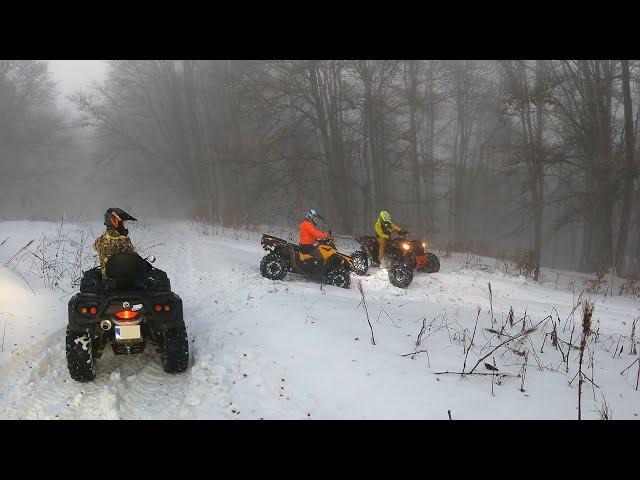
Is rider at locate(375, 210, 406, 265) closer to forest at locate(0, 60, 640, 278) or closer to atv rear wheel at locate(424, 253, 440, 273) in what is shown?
atv rear wheel at locate(424, 253, 440, 273)

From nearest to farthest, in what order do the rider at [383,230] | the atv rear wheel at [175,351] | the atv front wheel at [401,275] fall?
the atv rear wheel at [175,351], the atv front wheel at [401,275], the rider at [383,230]

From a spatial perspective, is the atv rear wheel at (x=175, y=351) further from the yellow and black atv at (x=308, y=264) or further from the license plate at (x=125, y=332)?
the yellow and black atv at (x=308, y=264)

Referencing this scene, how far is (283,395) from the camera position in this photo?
402cm

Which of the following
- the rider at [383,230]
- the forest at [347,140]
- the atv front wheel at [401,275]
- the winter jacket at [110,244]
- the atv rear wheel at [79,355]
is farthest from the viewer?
the forest at [347,140]

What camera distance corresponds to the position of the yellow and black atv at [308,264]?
883 centimetres

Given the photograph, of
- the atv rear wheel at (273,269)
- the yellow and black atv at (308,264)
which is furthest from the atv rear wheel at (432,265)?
the atv rear wheel at (273,269)

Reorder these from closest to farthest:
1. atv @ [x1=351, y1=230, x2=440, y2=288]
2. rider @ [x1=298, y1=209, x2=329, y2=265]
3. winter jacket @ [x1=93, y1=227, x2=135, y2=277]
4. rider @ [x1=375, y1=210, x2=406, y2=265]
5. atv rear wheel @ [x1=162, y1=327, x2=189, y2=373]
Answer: atv rear wheel @ [x1=162, y1=327, x2=189, y2=373], winter jacket @ [x1=93, y1=227, x2=135, y2=277], rider @ [x1=298, y1=209, x2=329, y2=265], atv @ [x1=351, y1=230, x2=440, y2=288], rider @ [x1=375, y1=210, x2=406, y2=265]

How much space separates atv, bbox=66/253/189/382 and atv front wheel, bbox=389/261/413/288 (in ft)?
19.0

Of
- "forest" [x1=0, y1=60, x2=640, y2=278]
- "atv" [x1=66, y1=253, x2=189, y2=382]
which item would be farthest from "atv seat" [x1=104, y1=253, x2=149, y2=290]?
"forest" [x1=0, y1=60, x2=640, y2=278]

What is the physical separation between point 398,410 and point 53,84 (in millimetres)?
37529

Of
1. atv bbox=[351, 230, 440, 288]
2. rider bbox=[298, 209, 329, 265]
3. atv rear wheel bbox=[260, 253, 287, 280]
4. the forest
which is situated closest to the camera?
atv rear wheel bbox=[260, 253, 287, 280]

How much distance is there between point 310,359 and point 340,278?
13.8 feet

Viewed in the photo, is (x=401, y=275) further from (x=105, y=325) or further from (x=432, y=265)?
(x=105, y=325)

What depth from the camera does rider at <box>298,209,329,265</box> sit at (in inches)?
352
